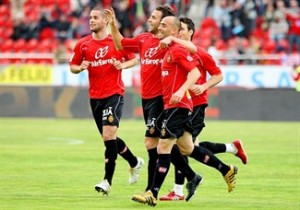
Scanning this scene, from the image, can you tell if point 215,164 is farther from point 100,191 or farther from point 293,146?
point 293,146

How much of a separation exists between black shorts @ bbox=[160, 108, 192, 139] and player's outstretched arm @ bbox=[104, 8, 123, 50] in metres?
1.73

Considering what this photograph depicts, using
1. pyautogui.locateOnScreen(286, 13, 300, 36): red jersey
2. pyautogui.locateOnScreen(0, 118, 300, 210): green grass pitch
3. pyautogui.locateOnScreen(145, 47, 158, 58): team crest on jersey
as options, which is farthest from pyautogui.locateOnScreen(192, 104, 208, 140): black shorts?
pyautogui.locateOnScreen(286, 13, 300, 36): red jersey

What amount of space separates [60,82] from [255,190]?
65.3 feet

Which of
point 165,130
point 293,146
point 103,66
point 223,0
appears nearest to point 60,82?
point 223,0

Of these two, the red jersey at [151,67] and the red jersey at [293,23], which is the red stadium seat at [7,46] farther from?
the red jersey at [151,67]

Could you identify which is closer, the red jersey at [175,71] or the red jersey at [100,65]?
the red jersey at [175,71]

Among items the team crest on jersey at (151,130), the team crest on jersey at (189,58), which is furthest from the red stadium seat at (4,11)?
the team crest on jersey at (189,58)

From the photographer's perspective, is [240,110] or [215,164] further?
[240,110]

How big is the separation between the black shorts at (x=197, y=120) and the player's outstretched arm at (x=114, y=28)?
1318mm

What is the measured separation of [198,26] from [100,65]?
21.1m

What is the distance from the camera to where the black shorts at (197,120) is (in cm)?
1279

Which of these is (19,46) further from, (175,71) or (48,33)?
(175,71)

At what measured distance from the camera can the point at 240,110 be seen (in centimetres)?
2975

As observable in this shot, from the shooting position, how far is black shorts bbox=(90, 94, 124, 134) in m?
13.5
